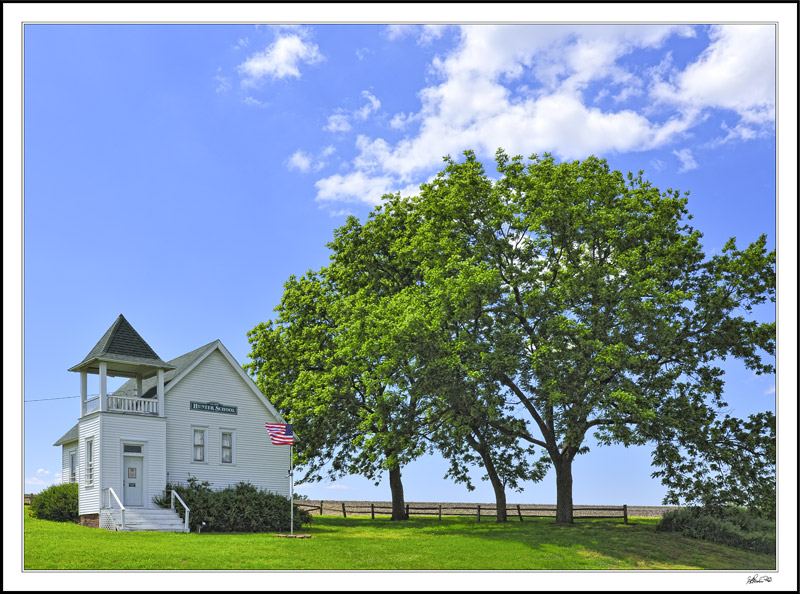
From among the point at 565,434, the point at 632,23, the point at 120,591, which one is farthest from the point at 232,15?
the point at 565,434

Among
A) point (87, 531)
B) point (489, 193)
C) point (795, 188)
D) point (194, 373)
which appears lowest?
point (87, 531)

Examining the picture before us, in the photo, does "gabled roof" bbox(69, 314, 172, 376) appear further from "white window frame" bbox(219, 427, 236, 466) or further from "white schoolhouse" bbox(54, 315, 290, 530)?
"white window frame" bbox(219, 427, 236, 466)

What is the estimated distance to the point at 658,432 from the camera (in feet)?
102

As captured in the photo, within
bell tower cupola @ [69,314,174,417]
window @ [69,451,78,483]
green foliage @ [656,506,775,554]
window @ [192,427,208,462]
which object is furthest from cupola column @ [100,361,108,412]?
green foliage @ [656,506,775,554]

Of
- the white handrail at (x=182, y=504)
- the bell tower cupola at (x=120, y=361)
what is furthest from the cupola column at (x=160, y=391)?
the white handrail at (x=182, y=504)

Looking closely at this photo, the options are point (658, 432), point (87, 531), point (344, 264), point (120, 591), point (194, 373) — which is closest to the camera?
point (120, 591)

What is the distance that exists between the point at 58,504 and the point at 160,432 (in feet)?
16.5

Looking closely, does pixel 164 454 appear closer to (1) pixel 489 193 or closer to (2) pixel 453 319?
(2) pixel 453 319

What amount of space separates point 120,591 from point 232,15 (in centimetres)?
1347

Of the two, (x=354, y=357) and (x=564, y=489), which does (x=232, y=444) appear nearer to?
(x=354, y=357)

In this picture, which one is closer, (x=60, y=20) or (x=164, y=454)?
(x=60, y=20)

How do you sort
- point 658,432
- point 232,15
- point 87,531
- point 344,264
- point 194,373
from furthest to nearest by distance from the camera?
point 344,264
point 194,373
point 658,432
point 87,531
point 232,15

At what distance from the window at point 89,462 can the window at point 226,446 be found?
4.97 m
